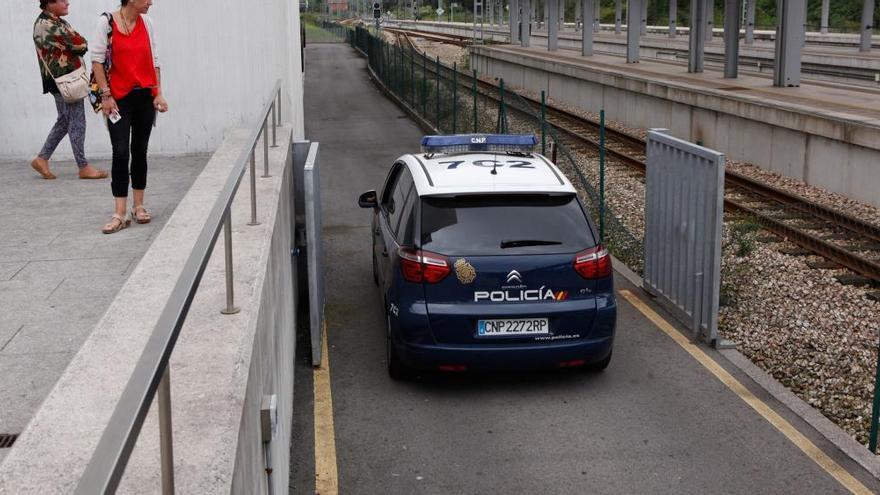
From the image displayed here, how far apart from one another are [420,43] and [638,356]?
67060 millimetres

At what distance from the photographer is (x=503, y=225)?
7102mm

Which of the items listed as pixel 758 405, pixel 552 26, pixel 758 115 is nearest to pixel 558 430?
pixel 758 405

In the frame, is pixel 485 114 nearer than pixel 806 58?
Yes

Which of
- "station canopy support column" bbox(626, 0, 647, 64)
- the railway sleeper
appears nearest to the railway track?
the railway sleeper

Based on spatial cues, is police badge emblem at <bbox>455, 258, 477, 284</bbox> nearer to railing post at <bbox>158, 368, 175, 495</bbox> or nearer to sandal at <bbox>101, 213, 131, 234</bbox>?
sandal at <bbox>101, 213, 131, 234</bbox>

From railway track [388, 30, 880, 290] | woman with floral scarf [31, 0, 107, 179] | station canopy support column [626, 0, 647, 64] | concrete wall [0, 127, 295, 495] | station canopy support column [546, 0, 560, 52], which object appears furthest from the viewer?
station canopy support column [546, 0, 560, 52]

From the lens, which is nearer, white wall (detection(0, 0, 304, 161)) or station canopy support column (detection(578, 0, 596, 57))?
white wall (detection(0, 0, 304, 161))

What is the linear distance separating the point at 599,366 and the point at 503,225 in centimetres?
141

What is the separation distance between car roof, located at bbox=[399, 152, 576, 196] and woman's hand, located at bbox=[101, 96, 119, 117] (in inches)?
85.3

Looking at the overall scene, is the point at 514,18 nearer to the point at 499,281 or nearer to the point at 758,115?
the point at 758,115

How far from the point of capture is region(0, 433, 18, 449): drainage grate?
151 inches

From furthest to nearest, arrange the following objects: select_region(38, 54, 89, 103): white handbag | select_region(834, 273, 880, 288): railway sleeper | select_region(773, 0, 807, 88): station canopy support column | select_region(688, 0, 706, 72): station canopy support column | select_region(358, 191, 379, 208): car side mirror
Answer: select_region(688, 0, 706, 72): station canopy support column → select_region(773, 0, 807, 88): station canopy support column → select_region(834, 273, 880, 288): railway sleeper → select_region(358, 191, 379, 208): car side mirror → select_region(38, 54, 89, 103): white handbag

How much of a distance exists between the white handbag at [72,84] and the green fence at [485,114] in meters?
5.78

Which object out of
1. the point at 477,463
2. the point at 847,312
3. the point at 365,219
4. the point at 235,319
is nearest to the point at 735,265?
A: the point at 847,312
